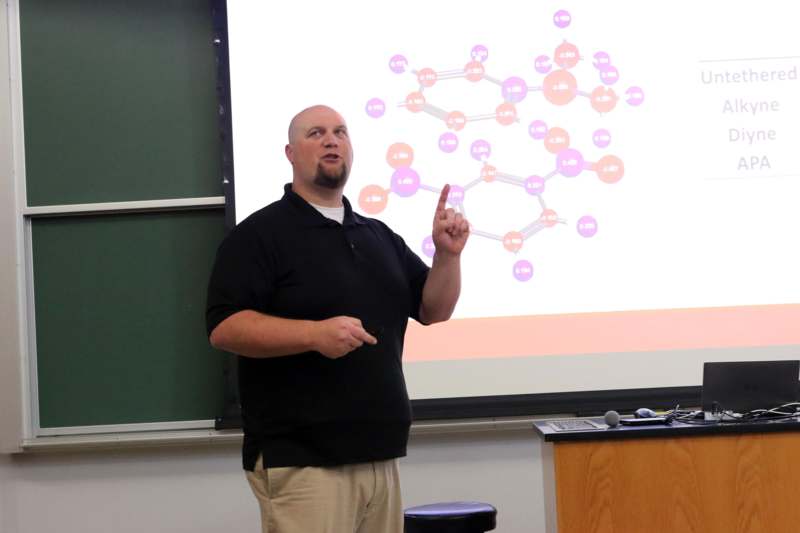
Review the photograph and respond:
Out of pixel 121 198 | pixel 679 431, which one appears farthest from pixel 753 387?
pixel 121 198

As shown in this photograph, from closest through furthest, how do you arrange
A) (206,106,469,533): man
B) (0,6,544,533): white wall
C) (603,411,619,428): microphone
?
(206,106,469,533): man → (603,411,619,428): microphone → (0,6,544,533): white wall

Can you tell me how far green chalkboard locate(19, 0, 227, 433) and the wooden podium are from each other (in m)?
1.75

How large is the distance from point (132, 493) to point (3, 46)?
1.78m

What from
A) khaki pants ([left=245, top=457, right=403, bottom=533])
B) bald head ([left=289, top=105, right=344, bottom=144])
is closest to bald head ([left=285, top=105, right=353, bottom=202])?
bald head ([left=289, top=105, right=344, bottom=144])

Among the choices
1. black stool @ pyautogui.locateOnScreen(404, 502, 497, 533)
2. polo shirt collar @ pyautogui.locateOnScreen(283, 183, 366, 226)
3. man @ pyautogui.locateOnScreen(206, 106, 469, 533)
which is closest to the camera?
man @ pyautogui.locateOnScreen(206, 106, 469, 533)

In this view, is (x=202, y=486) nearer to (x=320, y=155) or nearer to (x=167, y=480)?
(x=167, y=480)

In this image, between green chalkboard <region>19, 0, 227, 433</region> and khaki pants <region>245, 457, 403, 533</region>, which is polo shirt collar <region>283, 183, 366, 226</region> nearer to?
khaki pants <region>245, 457, 403, 533</region>

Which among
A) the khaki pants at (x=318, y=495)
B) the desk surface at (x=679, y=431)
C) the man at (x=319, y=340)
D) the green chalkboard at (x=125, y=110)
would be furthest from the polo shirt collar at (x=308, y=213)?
the green chalkboard at (x=125, y=110)

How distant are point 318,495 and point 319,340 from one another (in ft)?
1.25

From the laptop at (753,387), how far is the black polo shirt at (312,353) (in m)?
0.87

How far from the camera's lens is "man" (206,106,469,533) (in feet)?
7.39

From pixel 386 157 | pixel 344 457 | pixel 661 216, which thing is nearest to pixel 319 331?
pixel 344 457

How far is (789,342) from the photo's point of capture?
3.79 meters

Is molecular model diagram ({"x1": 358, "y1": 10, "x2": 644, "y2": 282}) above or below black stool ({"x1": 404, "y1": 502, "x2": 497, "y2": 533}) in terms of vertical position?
above
